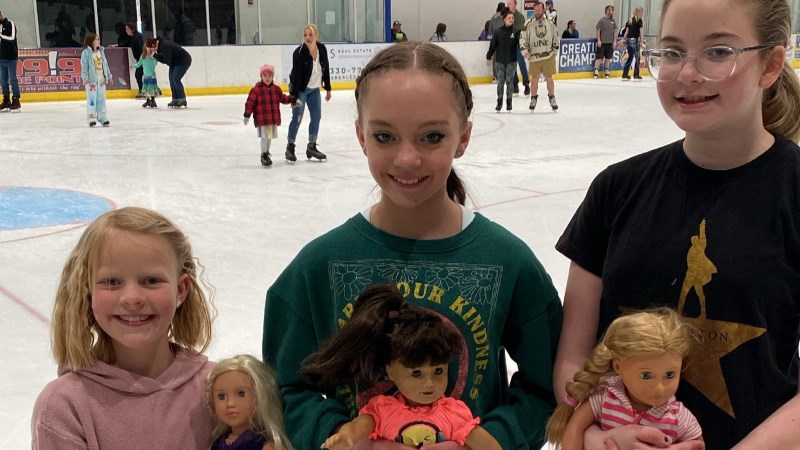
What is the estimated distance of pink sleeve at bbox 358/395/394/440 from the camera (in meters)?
1.35

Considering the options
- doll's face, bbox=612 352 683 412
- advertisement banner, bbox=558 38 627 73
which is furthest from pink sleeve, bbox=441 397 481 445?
advertisement banner, bbox=558 38 627 73

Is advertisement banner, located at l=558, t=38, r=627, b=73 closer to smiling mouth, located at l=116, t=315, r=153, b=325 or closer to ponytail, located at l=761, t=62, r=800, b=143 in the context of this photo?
ponytail, located at l=761, t=62, r=800, b=143

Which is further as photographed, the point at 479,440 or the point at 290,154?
the point at 290,154

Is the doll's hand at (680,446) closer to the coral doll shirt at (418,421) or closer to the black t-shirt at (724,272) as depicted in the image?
the black t-shirt at (724,272)

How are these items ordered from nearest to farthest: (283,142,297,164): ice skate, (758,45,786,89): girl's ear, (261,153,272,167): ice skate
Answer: (758,45,786,89): girl's ear, (261,153,272,167): ice skate, (283,142,297,164): ice skate

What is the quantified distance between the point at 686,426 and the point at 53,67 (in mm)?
15127

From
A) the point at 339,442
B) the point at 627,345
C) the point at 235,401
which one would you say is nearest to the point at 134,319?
the point at 235,401

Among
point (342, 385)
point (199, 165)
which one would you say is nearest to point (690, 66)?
point (342, 385)

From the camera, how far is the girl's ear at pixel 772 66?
4.60ft

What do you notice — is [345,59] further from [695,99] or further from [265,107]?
[695,99]

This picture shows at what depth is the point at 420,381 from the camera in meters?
1.33

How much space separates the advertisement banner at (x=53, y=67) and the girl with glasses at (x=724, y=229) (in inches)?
578

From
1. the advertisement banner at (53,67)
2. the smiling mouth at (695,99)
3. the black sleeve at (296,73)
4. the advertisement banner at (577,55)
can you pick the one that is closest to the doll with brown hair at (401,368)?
the smiling mouth at (695,99)

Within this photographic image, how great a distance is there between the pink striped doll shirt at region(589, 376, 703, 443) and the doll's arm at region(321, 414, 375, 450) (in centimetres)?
40
